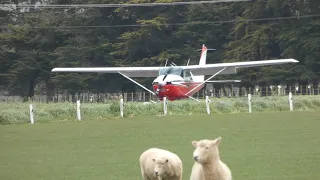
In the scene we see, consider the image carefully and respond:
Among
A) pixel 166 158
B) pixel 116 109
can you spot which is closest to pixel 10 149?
pixel 166 158

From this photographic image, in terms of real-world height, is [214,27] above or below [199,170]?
above

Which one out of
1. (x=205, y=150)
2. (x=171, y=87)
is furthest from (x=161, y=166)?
(x=171, y=87)

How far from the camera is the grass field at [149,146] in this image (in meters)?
13.7

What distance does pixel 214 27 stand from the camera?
63.4m

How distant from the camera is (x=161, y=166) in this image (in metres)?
10.3

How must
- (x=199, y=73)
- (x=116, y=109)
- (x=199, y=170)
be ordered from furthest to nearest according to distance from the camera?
(x=199, y=73) < (x=116, y=109) < (x=199, y=170)

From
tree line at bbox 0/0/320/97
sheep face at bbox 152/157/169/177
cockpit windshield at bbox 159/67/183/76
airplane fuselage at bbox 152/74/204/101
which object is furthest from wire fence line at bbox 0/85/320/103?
sheep face at bbox 152/157/169/177

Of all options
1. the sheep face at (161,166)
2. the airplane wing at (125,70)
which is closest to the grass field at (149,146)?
the sheep face at (161,166)

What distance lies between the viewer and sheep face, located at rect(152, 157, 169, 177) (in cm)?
1025

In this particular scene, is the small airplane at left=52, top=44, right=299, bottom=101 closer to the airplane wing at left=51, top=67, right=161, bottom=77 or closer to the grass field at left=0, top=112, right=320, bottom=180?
the airplane wing at left=51, top=67, right=161, bottom=77

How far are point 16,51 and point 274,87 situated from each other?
77.5 feet

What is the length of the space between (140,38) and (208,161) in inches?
2040

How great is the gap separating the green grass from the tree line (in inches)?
878

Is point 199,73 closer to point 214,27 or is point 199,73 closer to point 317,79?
point 317,79
